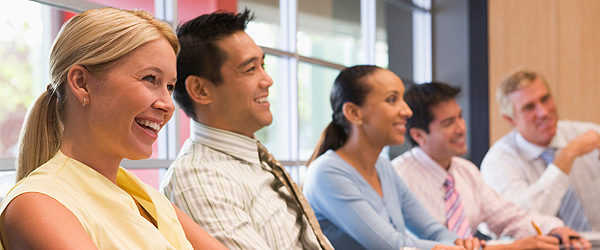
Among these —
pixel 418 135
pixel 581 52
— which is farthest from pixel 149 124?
pixel 581 52

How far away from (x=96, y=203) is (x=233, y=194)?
0.60m

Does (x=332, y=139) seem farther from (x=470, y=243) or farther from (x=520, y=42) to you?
(x=520, y=42)

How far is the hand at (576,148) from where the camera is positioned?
353cm

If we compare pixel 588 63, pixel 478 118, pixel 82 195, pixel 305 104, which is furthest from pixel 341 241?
pixel 588 63

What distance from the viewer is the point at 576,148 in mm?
3607

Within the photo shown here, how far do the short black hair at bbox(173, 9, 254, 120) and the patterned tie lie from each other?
5.07ft

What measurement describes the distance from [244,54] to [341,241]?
2.64 ft

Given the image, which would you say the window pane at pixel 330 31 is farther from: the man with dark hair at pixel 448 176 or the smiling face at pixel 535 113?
the smiling face at pixel 535 113

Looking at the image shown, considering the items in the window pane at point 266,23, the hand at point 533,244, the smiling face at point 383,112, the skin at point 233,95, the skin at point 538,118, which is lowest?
the hand at point 533,244

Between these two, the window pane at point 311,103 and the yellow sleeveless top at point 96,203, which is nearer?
the yellow sleeveless top at point 96,203

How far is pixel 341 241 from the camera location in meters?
2.33

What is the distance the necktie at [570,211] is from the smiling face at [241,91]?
2.40 metres

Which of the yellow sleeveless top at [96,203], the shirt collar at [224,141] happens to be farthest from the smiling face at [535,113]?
the yellow sleeveless top at [96,203]

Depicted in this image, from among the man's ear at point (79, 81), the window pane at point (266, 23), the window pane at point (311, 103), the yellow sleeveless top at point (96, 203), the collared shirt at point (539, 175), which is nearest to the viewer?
the yellow sleeveless top at point (96, 203)
